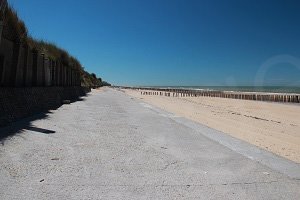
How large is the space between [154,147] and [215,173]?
208 cm

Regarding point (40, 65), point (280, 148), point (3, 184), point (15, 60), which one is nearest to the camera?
point (3, 184)

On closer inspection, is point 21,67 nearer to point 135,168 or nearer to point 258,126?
point 135,168

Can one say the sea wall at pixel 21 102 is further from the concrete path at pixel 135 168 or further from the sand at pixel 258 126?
the sand at pixel 258 126

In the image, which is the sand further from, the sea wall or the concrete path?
the sea wall

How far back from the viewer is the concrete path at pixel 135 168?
464cm

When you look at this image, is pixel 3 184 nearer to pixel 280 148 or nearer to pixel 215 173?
pixel 215 173

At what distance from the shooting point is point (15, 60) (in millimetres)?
11484

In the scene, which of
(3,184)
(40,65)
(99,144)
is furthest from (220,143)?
(40,65)

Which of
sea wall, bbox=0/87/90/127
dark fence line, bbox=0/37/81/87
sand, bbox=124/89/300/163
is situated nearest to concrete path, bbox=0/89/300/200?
sea wall, bbox=0/87/90/127

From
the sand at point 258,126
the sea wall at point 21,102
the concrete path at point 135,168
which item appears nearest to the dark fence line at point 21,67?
the sea wall at point 21,102

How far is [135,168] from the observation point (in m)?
5.78

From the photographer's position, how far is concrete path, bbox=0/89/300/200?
4645mm

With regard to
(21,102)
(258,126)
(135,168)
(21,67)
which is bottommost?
(258,126)

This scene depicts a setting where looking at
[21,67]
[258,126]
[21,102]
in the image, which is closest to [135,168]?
[21,102]
